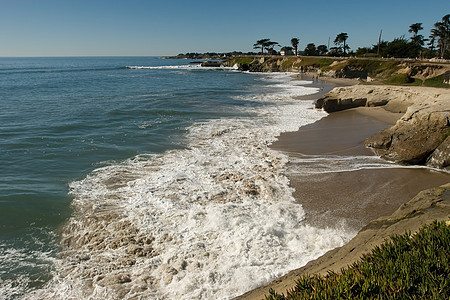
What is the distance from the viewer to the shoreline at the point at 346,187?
29.0ft

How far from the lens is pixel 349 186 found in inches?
434

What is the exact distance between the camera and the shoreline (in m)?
8.83

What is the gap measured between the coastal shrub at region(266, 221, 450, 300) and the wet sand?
3.68 metres

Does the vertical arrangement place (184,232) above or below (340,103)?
below

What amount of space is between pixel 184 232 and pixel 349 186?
635 cm

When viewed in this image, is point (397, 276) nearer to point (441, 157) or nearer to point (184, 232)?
point (184, 232)

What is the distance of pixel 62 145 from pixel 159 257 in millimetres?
12915

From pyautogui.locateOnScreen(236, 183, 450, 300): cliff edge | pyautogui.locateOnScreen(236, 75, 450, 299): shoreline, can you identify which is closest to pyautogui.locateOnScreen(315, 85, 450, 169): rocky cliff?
pyautogui.locateOnScreen(236, 75, 450, 299): shoreline

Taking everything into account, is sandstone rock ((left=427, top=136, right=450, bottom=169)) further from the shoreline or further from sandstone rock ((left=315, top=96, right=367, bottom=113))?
sandstone rock ((left=315, top=96, right=367, bottom=113))

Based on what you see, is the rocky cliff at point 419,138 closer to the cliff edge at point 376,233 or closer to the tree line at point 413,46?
the cliff edge at point 376,233

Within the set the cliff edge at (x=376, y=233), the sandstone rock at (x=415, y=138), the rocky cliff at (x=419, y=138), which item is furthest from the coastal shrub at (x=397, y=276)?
the sandstone rock at (x=415, y=138)

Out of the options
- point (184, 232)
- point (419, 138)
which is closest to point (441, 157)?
point (419, 138)

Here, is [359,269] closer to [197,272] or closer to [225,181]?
[197,272]

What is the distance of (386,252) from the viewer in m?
4.91
